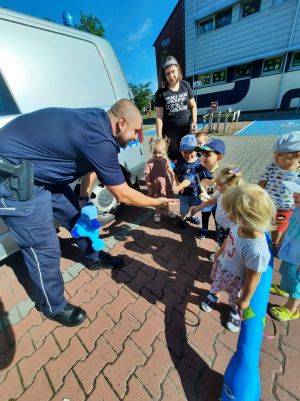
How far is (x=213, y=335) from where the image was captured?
165 centimetres

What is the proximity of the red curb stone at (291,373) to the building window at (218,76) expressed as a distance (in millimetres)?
16841

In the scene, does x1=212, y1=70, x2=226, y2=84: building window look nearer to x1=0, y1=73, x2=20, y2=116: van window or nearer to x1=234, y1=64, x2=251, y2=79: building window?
x1=234, y1=64, x2=251, y2=79: building window

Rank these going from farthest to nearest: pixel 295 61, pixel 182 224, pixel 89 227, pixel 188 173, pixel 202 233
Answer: pixel 295 61
pixel 182 224
pixel 202 233
pixel 188 173
pixel 89 227

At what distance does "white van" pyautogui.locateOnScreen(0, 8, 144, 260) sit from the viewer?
71.9 inches

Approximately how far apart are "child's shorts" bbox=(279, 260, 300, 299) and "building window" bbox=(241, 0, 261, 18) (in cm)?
1659

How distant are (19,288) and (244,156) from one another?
5993mm

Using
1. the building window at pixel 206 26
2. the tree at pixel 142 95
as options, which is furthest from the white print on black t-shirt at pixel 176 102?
the tree at pixel 142 95

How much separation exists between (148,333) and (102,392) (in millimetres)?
477

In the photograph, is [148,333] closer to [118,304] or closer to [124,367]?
[124,367]

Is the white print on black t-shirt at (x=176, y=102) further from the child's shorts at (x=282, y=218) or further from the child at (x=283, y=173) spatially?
the child's shorts at (x=282, y=218)

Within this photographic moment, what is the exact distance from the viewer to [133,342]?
1.65m

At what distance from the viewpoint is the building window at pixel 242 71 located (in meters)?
13.6

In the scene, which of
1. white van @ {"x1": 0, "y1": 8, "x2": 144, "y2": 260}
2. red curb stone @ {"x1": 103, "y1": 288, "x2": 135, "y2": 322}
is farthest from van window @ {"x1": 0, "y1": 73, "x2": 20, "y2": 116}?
red curb stone @ {"x1": 103, "y1": 288, "x2": 135, "y2": 322}

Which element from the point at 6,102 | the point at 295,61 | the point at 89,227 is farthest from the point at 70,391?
the point at 295,61
